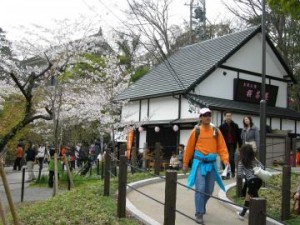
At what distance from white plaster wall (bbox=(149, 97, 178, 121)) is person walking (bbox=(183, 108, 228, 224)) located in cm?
1339

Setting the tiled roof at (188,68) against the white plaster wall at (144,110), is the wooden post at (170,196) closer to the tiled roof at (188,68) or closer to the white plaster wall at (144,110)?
the tiled roof at (188,68)

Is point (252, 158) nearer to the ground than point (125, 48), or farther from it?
nearer to the ground

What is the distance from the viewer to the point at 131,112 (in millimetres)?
23688

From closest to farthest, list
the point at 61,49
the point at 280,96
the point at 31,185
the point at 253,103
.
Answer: the point at 61,49, the point at 31,185, the point at 253,103, the point at 280,96

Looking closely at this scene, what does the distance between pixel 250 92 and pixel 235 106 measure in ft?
7.29

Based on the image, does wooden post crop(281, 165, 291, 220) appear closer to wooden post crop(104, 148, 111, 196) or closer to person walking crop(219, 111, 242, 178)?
wooden post crop(104, 148, 111, 196)

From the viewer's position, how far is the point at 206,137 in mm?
6777

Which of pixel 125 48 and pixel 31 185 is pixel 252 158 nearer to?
pixel 31 185

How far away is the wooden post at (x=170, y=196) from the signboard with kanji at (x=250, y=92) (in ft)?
53.1

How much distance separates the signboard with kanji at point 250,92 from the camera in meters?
21.2

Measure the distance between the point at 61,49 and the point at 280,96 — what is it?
1354 cm

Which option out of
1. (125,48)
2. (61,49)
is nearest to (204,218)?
(61,49)

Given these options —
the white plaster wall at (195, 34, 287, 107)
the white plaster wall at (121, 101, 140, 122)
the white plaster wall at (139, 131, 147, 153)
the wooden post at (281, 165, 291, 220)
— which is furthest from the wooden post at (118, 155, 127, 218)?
the white plaster wall at (121, 101, 140, 122)

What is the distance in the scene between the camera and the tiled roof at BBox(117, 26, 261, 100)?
791 inches
